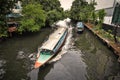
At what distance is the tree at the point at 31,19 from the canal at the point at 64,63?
4572 mm

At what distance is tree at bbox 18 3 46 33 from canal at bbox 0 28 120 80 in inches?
180

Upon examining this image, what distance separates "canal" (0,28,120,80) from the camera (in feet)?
66.8

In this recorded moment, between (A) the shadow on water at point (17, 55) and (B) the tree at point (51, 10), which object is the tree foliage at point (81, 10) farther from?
(A) the shadow on water at point (17, 55)

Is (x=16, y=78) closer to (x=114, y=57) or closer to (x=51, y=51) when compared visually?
(x=51, y=51)

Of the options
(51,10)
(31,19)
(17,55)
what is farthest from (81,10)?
(17,55)

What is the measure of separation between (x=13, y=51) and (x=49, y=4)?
28.7 meters

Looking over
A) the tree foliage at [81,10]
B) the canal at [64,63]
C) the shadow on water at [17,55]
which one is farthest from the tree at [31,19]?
the tree foliage at [81,10]

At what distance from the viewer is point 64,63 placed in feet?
79.6

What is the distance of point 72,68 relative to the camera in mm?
22516

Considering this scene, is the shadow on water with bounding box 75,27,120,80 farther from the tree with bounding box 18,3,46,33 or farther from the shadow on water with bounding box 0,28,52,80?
the tree with bounding box 18,3,46,33

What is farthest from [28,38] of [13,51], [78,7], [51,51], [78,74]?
[78,7]

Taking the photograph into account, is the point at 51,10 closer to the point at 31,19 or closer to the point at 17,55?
the point at 31,19

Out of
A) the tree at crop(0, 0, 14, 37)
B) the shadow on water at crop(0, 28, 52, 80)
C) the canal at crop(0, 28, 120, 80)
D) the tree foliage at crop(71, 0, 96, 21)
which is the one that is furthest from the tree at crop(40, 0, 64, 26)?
the tree at crop(0, 0, 14, 37)

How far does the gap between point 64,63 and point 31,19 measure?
1831 cm
